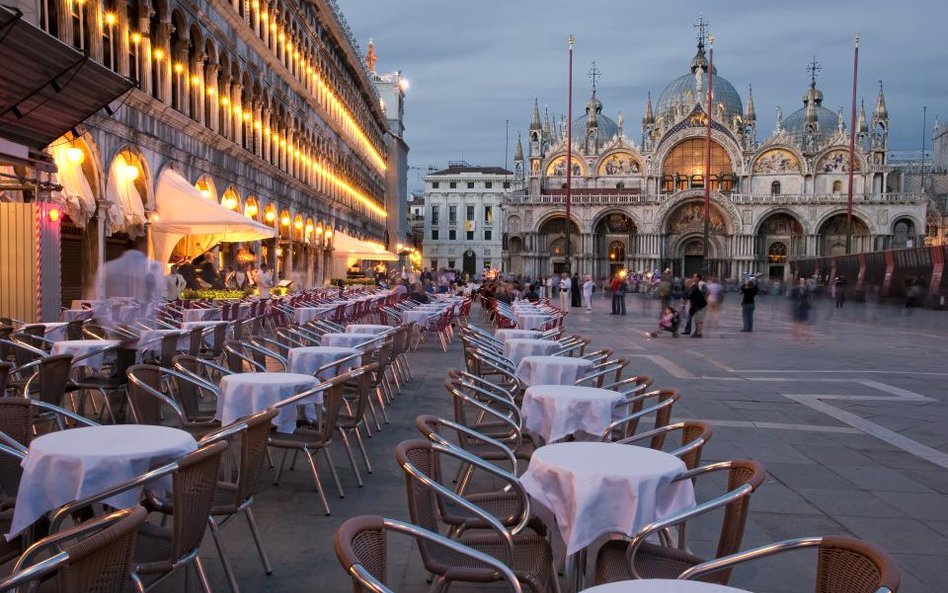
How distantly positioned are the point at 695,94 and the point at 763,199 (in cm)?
1511

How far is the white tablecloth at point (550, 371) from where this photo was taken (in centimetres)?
727

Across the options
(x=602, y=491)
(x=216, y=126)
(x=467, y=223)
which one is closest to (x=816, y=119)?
(x=467, y=223)

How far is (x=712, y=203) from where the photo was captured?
65.8m

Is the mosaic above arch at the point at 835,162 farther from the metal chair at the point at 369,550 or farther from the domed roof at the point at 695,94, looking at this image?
the metal chair at the point at 369,550

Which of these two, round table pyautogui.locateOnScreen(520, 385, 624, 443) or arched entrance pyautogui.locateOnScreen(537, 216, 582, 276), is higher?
arched entrance pyautogui.locateOnScreen(537, 216, 582, 276)

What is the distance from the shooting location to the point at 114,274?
1622 centimetres

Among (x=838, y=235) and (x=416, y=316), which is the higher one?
(x=838, y=235)

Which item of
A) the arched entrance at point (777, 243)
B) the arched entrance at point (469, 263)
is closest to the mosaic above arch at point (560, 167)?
the arched entrance at point (469, 263)

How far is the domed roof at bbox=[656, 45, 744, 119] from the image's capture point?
246 feet

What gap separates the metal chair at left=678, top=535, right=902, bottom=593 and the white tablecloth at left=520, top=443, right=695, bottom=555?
643 mm

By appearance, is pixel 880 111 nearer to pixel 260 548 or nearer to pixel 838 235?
pixel 838 235

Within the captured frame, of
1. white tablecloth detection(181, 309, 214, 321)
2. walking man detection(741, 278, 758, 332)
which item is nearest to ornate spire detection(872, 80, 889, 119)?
walking man detection(741, 278, 758, 332)

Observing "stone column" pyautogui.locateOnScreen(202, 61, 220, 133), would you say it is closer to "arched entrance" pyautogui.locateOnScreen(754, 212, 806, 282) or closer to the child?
the child

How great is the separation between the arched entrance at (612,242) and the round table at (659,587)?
6696cm
